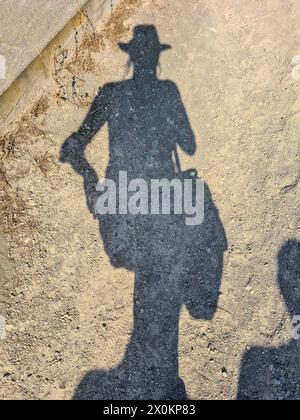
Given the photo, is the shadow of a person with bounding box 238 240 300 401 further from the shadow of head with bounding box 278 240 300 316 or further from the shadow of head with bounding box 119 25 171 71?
the shadow of head with bounding box 119 25 171 71

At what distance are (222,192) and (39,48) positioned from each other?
8.54 feet

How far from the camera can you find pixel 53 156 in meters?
5.55

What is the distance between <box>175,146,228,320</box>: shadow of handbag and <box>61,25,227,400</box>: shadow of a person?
0.01 meters

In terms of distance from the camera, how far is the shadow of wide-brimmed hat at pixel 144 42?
235 inches

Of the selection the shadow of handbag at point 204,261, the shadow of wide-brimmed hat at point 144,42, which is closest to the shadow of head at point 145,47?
the shadow of wide-brimmed hat at point 144,42

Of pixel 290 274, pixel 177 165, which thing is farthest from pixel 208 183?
pixel 290 274

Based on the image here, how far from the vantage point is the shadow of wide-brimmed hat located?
5.97 meters

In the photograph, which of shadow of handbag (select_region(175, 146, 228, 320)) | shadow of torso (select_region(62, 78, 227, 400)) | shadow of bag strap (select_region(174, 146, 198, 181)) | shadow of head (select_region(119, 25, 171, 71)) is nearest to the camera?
shadow of torso (select_region(62, 78, 227, 400))

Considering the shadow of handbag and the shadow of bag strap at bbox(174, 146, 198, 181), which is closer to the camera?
the shadow of handbag

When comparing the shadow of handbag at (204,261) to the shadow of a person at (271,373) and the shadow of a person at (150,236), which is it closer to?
the shadow of a person at (150,236)

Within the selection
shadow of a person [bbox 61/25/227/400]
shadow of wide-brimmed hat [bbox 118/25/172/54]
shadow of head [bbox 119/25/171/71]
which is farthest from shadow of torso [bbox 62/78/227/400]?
shadow of wide-brimmed hat [bbox 118/25/172/54]

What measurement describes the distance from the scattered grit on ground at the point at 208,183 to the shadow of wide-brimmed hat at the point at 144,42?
0.08m

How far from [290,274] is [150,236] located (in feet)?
5.17

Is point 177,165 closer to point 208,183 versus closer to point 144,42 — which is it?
point 208,183
